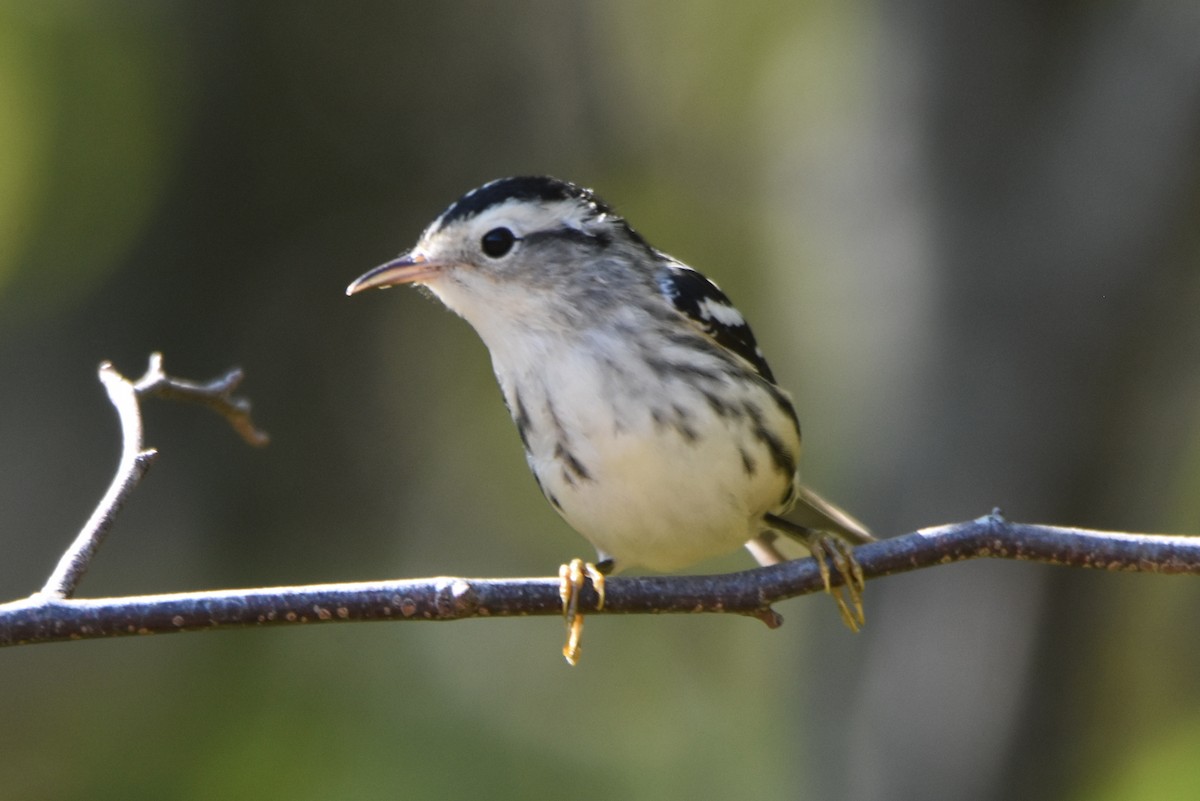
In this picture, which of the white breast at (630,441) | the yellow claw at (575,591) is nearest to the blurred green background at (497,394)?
the white breast at (630,441)

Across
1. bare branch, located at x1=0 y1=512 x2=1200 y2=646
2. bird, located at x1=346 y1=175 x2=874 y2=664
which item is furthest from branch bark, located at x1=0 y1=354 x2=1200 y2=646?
bird, located at x1=346 y1=175 x2=874 y2=664

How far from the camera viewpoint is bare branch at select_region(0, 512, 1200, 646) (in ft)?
8.15

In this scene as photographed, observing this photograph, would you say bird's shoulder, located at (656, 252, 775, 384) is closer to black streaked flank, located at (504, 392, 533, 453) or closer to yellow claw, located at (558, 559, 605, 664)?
black streaked flank, located at (504, 392, 533, 453)

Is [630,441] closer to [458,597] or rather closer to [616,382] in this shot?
[616,382]

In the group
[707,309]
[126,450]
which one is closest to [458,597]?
[126,450]

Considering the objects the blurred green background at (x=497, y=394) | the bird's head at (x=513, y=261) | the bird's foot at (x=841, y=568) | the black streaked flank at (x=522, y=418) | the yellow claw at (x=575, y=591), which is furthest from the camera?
the blurred green background at (x=497, y=394)

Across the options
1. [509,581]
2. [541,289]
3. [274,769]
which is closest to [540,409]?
[541,289]

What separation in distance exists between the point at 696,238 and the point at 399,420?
2472 mm

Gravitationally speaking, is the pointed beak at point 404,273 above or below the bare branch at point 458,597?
above

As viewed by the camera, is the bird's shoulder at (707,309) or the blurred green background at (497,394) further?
the blurred green background at (497,394)

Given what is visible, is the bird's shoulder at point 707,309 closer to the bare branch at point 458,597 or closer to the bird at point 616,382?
the bird at point 616,382

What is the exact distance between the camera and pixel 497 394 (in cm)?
893

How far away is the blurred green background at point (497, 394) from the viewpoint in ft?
20.4

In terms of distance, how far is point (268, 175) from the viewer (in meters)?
7.84
